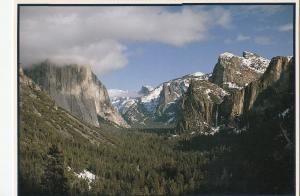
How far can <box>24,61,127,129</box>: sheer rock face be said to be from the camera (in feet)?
35.2

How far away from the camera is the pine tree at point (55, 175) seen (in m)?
10.6

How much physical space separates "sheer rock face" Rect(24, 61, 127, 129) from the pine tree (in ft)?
3.03

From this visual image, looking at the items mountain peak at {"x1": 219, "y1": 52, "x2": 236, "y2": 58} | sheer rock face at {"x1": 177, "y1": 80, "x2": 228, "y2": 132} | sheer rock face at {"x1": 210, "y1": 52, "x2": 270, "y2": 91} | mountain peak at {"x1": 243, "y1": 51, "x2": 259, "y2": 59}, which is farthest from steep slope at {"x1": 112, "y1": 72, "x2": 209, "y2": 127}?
mountain peak at {"x1": 243, "y1": 51, "x2": 259, "y2": 59}

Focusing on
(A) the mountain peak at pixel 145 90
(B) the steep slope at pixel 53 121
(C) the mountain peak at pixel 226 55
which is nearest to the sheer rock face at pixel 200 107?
(C) the mountain peak at pixel 226 55

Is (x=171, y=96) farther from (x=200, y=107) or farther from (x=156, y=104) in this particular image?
(x=200, y=107)

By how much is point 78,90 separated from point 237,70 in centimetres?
337

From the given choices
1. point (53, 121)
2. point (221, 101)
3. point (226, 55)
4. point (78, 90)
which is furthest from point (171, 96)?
point (53, 121)

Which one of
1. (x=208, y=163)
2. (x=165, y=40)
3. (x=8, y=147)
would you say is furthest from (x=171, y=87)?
(x=8, y=147)

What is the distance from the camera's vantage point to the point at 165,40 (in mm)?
10711

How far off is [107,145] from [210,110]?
229 centimetres

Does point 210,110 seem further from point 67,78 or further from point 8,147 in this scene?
point 8,147

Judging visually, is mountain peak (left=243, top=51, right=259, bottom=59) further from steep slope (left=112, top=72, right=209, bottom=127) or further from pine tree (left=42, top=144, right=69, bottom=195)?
pine tree (left=42, top=144, right=69, bottom=195)

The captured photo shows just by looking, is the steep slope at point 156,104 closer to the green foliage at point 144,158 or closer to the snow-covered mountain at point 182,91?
the snow-covered mountain at point 182,91

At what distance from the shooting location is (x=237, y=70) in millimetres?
10977
